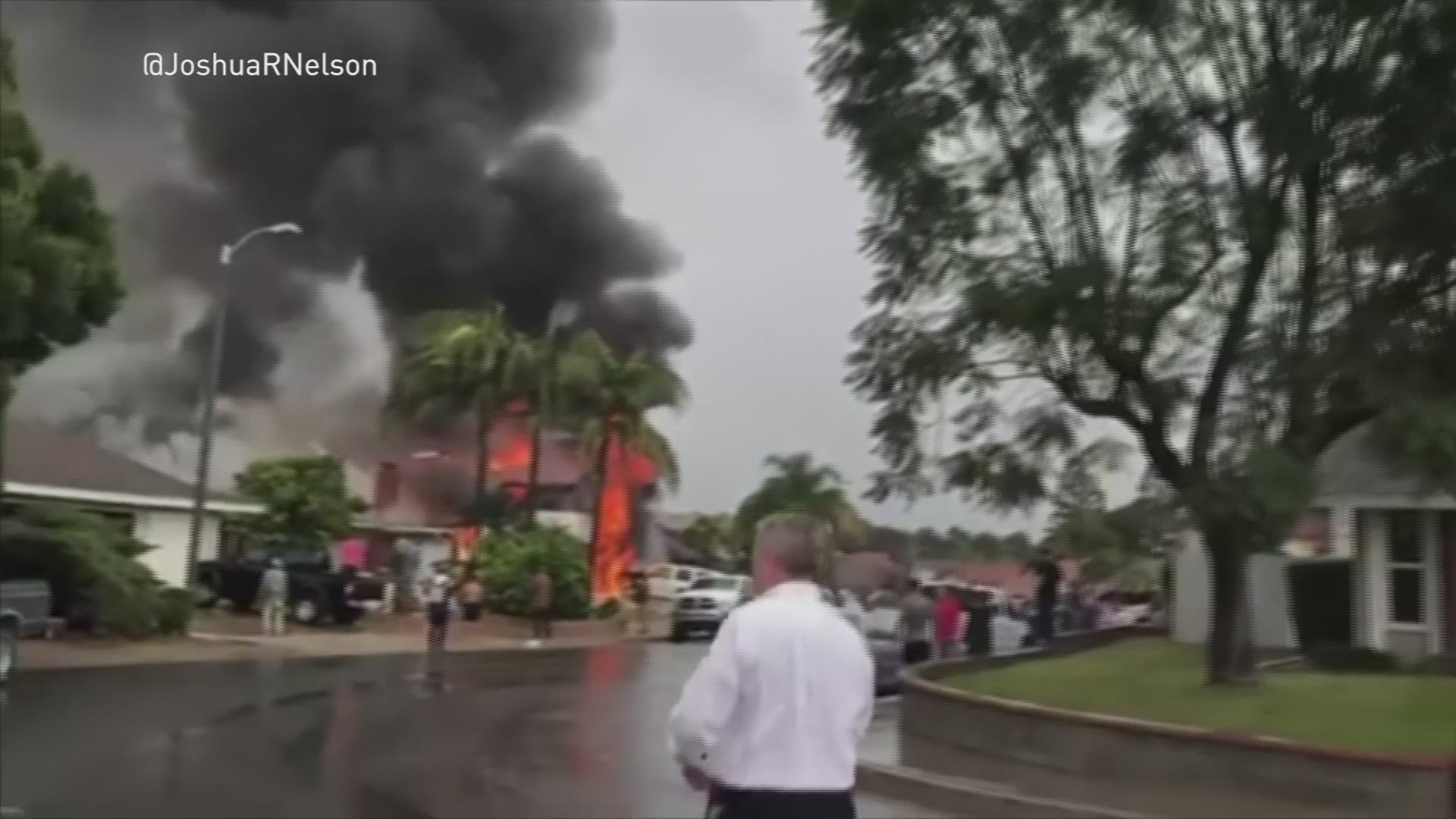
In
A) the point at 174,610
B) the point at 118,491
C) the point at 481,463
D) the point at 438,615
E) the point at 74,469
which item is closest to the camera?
the point at 174,610

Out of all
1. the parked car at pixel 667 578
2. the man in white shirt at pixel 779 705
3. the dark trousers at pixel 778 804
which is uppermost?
the parked car at pixel 667 578

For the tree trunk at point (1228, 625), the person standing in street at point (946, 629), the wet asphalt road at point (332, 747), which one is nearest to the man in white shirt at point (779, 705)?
the wet asphalt road at point (332, 747)

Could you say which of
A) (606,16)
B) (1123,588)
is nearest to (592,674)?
(1123,588)

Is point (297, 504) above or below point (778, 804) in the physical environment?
above

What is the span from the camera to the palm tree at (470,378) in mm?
49844

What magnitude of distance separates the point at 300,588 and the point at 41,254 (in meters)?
12.6

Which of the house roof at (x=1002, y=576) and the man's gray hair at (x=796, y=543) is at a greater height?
the house roof at (x=1002, y=576)

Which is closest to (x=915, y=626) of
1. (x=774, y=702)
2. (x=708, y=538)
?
(x=774, y=702)

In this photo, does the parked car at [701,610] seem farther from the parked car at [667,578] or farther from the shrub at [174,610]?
the shrub at [174,610]

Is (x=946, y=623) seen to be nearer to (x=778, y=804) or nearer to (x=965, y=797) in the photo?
(x=965, y=797)

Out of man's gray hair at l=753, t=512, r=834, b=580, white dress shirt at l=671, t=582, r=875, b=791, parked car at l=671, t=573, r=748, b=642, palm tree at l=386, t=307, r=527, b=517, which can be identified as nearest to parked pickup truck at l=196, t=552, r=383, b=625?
parked car at l=671, t=573, r=748, b=642

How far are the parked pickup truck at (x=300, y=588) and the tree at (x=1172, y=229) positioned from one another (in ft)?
67.8

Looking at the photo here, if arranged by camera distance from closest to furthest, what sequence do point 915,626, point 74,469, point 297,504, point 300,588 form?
point 915,626 → point 300,588 → point 74,469 → point 297,504

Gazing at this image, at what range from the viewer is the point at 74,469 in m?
35.3
